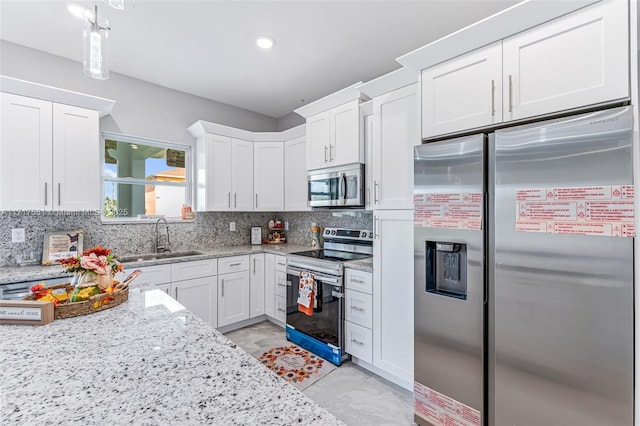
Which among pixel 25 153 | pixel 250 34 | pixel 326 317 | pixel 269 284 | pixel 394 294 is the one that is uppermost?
pixel 250 34

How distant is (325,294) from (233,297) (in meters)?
1.21

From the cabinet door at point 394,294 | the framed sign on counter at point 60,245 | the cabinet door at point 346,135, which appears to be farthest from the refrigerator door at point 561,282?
the framed sign on counter at point 60,245

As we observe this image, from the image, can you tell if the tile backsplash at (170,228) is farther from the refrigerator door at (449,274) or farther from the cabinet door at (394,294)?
the refrigerator door at (449,274)

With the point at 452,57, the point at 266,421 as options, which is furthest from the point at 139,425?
the point at 452,57

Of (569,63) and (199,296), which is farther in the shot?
(199,296)

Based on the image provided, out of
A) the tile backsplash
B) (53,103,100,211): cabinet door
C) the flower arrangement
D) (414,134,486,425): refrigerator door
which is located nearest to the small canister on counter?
the tile backsplash

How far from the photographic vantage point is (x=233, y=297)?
3365 millimetres

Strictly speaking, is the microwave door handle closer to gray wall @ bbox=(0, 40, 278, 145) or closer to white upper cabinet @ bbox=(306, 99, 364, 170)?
white upper cabinet @ bbox=(306, 99, 364, 170)

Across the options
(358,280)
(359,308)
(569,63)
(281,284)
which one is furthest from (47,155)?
(569,63)

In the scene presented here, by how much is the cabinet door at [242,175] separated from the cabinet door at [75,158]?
1383 millimetres

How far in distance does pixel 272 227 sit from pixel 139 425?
12.0 ft

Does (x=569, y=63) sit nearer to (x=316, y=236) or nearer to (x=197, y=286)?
(x=316, y=236)

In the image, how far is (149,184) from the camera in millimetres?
3475

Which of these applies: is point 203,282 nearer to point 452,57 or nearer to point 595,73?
point 452,57
